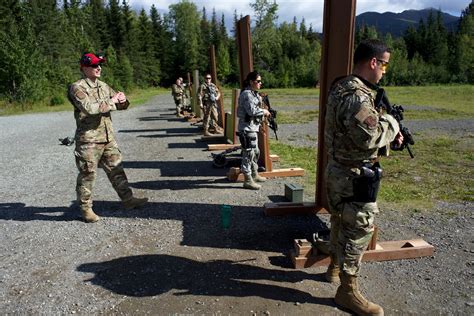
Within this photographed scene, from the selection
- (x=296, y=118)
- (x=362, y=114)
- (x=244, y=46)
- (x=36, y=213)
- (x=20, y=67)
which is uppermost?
(x=20, y=67)

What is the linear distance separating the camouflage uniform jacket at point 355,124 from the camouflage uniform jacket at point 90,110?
3.37 m

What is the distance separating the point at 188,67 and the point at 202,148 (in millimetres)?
59800

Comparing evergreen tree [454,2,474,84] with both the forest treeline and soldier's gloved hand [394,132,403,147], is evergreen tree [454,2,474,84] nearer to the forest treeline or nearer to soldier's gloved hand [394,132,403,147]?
the forest treeline

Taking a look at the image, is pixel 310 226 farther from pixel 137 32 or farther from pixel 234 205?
pixel 137 32

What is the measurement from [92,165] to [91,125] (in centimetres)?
58

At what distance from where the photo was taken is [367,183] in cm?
290

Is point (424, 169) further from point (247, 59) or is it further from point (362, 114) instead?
point (362, 114)

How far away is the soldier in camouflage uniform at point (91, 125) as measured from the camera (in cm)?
491

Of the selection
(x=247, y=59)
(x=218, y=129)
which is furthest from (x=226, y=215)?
(x=218, y=129)

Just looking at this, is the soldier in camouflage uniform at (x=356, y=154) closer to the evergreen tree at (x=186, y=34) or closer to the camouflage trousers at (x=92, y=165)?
the camouflage trousers at (x=92, y=165)

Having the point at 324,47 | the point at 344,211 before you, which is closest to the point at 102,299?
the point at 344,211

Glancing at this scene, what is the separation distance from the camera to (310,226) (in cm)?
495

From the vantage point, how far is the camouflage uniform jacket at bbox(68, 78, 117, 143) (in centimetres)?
486

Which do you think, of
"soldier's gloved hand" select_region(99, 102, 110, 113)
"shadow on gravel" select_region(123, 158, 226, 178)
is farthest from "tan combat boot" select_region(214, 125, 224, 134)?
"soldier's gloved hand" select_region(99, 102, 110, 113)
